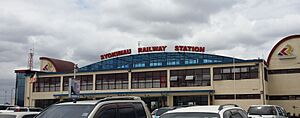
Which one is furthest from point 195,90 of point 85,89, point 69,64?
point 69,64

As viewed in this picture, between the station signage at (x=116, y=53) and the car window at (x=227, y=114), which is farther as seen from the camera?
the station signage at (x=116, y=53)

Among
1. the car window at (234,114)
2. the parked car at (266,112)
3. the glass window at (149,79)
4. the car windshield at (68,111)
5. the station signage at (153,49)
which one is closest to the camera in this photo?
the car windshield at (68,111)

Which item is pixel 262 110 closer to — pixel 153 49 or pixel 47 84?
pixel 153 49

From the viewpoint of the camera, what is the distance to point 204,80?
49.4 m

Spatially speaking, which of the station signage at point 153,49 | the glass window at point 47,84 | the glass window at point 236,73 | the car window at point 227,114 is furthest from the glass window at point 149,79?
the car window at point 227,114

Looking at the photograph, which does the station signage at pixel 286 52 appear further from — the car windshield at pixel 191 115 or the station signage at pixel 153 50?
the car windshield at pixel 191 115

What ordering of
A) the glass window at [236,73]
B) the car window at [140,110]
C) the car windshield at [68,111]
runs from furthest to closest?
the glass window at [236,73] < the car window at [140,110] < the car windshield at [68,111]

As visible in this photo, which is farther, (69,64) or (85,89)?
(69,64)

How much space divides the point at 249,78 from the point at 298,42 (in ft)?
31.0

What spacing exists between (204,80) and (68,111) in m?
42.1

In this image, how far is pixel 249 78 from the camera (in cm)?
4650

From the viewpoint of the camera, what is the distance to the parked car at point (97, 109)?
26.2 feet

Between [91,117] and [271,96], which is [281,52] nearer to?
[271,96]

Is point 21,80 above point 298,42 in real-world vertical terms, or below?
below
